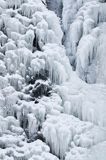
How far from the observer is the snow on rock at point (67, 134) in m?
8.84

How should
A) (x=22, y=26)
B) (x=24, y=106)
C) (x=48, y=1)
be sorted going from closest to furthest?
(x=24, y=106) → (x=22, y=26) → (x=48, y=1)

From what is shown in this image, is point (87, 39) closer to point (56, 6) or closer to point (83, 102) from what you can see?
point (83, 102)

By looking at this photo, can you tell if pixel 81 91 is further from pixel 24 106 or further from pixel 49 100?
pixel 24 106

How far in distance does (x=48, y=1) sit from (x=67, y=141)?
19.2 feet

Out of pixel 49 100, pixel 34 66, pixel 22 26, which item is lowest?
pixel 49 100

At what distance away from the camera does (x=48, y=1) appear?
13086mm

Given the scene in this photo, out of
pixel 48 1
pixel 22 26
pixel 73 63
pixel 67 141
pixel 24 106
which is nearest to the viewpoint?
pixel 67 141

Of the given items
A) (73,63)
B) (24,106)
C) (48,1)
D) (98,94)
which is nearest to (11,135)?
(24,106)

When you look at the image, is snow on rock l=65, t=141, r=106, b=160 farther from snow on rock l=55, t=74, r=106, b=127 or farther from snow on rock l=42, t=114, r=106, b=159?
snow on rock l=55, t=74, r=106, b=127

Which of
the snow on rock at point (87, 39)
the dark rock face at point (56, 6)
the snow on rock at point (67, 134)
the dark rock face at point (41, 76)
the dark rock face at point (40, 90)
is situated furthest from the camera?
the dark rock face at point (56, 6)

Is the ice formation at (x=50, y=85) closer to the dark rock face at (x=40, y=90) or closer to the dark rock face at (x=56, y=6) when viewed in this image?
the dark rock face at (x=40, y=90)

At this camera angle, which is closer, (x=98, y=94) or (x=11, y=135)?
(x=11, y=135)

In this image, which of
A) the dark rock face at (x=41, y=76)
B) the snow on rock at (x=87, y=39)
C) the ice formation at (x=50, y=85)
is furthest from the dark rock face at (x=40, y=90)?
the snow on rock at (x=87, y=39)

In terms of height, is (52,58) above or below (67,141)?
above
